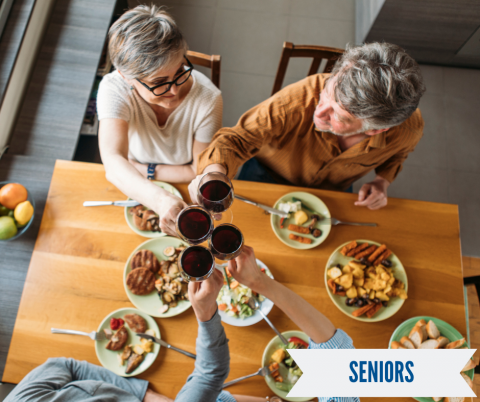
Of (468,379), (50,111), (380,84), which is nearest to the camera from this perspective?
(380,84)

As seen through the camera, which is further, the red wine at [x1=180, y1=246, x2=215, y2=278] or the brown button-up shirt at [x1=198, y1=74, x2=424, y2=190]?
the brown button-up shirt at [x1=198, y1=74, x2=424, y2=190]

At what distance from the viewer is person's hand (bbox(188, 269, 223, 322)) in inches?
41.1

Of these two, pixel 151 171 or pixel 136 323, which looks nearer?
pixel 136 323

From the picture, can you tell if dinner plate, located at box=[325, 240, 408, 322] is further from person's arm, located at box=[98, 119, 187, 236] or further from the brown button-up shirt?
person's arm, located at box=[98, 119, 187, 236]

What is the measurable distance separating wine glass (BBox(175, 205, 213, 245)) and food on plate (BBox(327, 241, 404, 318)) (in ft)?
2.40

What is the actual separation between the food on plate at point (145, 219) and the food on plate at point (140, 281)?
199 mm

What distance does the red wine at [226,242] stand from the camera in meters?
1.01

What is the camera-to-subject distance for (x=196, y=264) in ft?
3.28

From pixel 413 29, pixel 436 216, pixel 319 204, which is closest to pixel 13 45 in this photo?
pixel 319 204

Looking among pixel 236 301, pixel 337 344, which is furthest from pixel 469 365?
pixel 236 301

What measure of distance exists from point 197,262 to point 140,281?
1.82 feet

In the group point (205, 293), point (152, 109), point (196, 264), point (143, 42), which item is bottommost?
→ point (205, 293)

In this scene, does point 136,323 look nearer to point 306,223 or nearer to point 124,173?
point 124,173

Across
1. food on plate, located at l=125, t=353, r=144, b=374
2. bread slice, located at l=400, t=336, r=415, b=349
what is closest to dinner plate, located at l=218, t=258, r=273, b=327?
food on plate, located at l=125, t=353, r=144, b=374
